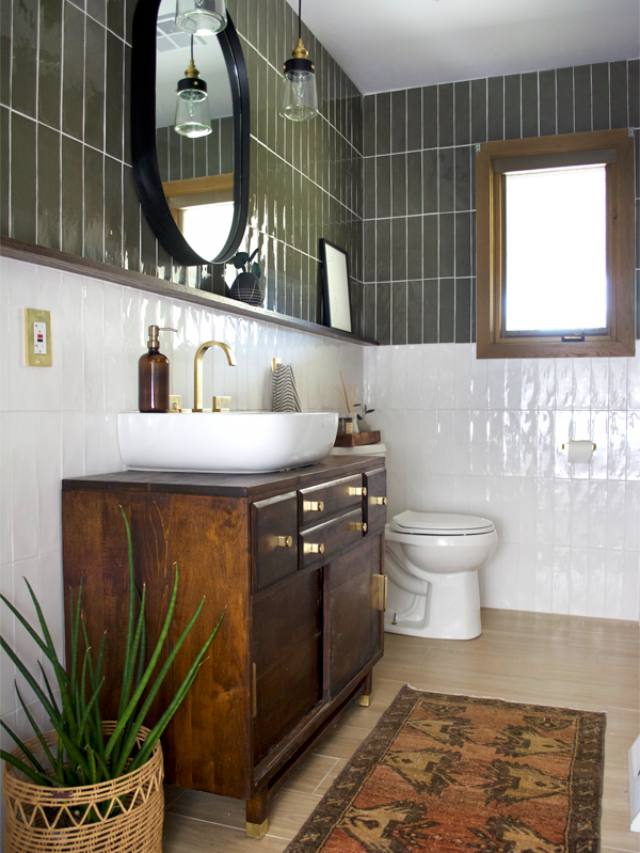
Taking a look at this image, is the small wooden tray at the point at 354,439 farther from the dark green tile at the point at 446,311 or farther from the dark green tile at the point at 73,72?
the dark green tile at the point at 73,72

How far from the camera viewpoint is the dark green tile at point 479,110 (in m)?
3.50

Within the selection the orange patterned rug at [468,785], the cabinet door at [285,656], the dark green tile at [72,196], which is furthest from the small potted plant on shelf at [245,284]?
the orange patterned rug at [468,785]

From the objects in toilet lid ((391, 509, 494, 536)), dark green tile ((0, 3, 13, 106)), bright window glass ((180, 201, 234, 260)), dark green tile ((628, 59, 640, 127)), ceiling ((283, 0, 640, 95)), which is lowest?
toilet lid ((391, 509, 494, 536))

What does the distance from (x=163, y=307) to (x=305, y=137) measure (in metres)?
1.37

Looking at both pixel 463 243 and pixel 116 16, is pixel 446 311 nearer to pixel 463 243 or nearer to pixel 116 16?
pixel 463 243

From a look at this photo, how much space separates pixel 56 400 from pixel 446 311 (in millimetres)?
2363

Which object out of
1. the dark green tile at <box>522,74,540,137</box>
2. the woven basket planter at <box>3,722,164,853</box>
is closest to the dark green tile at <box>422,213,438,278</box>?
the dark green tile at <box>522,74,540,137</box>

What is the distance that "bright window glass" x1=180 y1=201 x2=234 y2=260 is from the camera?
2043mm

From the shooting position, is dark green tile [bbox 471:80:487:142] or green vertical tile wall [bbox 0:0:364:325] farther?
dark green tile [bbox 471:80:487:142]

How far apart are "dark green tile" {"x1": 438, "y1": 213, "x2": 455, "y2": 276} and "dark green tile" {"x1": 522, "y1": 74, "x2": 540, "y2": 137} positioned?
1.70 ft

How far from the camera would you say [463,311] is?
11.7 feet

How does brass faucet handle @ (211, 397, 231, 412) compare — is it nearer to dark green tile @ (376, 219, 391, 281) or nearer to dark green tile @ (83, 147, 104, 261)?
dark green tile @ (83, 147, 104, 261)

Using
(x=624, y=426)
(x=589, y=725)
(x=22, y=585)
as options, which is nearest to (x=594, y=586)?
(x=624, y=426)

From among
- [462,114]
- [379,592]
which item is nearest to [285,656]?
[379,592]
